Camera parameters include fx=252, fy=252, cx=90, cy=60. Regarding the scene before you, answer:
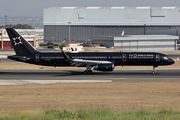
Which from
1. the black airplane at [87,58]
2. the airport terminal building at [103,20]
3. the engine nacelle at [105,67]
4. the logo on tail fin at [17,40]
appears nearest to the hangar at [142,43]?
the airport terminal building at [103,20]

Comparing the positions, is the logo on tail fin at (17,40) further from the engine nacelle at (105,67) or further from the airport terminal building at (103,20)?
the airport terminal building at (103,20)

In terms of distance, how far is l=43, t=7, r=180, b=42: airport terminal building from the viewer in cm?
19550

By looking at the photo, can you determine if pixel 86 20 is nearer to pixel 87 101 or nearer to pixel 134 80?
pixel 134 80

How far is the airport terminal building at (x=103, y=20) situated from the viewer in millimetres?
195500

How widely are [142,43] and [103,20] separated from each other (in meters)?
80.7

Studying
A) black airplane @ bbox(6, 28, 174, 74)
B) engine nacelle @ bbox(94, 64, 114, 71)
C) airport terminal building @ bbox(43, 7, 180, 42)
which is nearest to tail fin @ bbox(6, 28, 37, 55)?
black airplane @ bbox(6, 28, 174, 74)

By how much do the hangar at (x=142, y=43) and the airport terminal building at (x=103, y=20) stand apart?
73.5 m

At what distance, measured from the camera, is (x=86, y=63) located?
135 feet

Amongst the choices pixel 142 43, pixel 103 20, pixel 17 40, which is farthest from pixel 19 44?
pixel 103 20

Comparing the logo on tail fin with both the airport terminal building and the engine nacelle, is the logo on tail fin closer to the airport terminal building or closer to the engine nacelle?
the engine nacelle

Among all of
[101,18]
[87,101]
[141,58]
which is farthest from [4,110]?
[101,18]

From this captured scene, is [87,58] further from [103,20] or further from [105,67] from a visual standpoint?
[103,20]

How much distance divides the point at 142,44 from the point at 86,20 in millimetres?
85376

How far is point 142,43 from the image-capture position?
4734 inches
